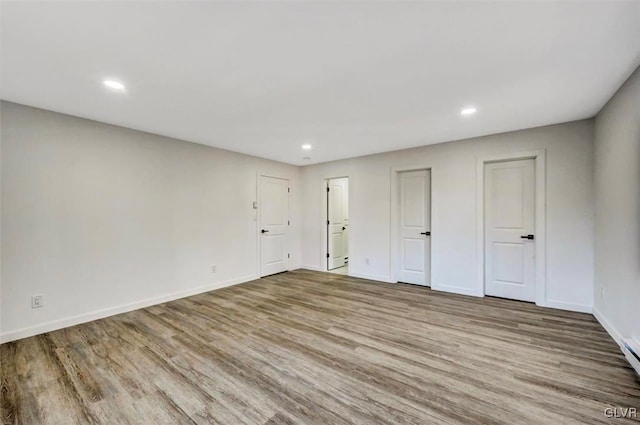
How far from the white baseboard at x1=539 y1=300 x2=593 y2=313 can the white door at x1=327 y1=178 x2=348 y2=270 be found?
12.2 ft

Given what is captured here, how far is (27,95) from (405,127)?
4092 mm

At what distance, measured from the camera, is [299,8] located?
1476 mm

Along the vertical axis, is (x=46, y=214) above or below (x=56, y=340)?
above

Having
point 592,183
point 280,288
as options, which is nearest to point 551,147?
point 592,183

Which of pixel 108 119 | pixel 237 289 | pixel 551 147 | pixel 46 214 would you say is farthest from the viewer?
pixel 237 289

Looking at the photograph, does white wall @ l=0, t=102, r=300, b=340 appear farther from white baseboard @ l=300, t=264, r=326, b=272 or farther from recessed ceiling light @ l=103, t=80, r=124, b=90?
white baseboard @ l=300, t=264, r=326, b=272

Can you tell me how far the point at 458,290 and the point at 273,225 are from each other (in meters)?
3.60

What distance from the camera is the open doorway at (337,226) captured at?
590cm

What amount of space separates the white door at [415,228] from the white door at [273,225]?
2.45 m

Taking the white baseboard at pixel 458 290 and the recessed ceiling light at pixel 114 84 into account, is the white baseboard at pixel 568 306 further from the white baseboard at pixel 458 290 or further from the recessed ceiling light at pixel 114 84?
the recessed ceiling light at pixel 114 84

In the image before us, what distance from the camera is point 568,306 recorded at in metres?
3.36

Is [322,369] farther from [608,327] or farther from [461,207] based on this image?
[461,207]

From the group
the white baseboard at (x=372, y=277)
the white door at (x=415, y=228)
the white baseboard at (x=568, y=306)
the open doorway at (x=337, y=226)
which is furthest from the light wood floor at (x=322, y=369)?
the open doorway at (x=337, y=226)

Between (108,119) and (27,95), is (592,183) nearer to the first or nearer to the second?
(108,119)
